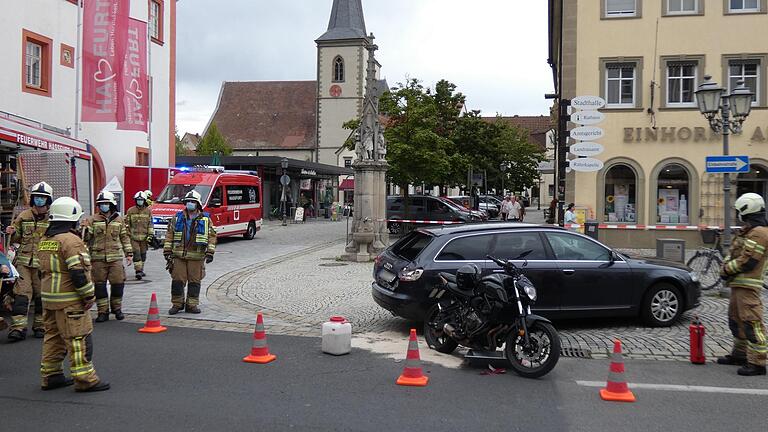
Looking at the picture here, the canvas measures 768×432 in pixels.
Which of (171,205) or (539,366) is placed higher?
(171,205)

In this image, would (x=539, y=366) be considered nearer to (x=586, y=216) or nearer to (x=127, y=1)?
(x=586, y=216)

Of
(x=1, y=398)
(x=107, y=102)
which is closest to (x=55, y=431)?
(x=1, y=398)

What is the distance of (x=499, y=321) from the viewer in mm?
6953

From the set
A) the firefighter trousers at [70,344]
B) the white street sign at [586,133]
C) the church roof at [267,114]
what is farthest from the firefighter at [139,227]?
the church roof at [267,114]

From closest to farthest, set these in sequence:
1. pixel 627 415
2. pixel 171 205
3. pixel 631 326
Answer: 1. pixel 627 415
2. pixel 631 326
3. pixel 171 205

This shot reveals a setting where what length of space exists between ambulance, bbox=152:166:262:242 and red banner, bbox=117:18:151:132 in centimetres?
267

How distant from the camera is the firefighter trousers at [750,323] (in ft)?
22.5

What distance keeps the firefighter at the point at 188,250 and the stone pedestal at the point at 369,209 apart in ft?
27.0

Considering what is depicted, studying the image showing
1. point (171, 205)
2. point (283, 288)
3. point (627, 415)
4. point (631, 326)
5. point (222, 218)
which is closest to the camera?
point (627, 415)

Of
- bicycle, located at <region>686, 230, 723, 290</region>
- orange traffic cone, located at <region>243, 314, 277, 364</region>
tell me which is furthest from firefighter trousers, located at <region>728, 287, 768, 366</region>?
bicycle, located at <region>686, 230, 723, 290</region>

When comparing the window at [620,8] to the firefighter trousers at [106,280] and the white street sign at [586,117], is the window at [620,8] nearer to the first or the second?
the white street sign at [586,117]

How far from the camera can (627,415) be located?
558cm

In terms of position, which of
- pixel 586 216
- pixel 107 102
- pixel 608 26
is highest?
pixel 608 26

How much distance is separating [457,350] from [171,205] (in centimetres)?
1610
